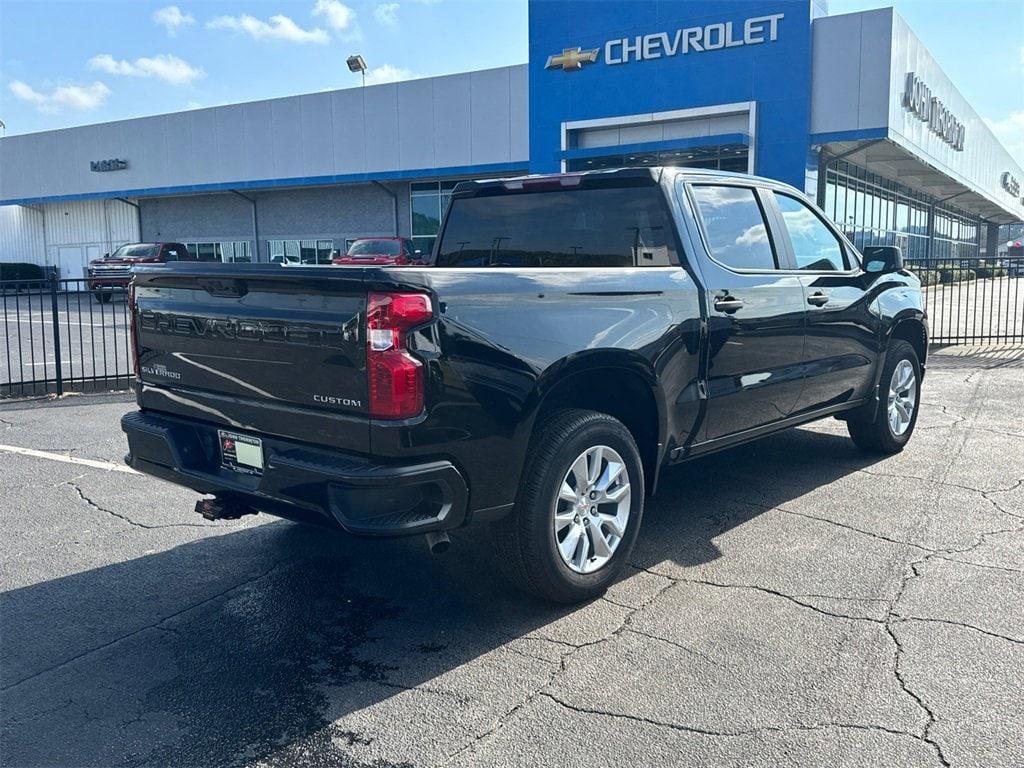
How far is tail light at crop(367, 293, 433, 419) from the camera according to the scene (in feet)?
10.8

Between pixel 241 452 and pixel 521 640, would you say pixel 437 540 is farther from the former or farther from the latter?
pixel 241 452

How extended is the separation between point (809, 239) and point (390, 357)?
3.67 meters

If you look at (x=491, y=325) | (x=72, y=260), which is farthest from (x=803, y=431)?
(x=72, y=260)

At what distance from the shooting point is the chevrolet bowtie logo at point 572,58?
909 inches

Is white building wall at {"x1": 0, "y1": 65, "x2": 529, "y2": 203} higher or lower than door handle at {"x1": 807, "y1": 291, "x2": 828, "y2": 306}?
higher

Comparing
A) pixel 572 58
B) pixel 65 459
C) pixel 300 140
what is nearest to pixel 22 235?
pixel 300 140

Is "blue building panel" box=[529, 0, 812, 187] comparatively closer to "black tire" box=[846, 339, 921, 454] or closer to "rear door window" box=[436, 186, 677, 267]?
"black tire" box=[846, 339, 921, 454]

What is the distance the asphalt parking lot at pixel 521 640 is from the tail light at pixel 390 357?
1.08 m

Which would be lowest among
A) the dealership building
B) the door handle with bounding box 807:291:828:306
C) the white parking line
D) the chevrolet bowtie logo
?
the white parking line

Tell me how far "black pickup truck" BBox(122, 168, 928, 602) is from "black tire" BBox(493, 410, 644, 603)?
1 centimetres

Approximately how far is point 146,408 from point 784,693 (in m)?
3.29

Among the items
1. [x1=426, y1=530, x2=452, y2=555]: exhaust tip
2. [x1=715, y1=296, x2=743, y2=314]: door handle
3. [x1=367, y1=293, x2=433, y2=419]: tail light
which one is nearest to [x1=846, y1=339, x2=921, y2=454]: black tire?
[x1=715, y1=296, x2=743, y2=314]: door handle

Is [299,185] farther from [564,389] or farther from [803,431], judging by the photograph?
[564,389]

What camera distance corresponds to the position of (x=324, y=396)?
349 centimetres
